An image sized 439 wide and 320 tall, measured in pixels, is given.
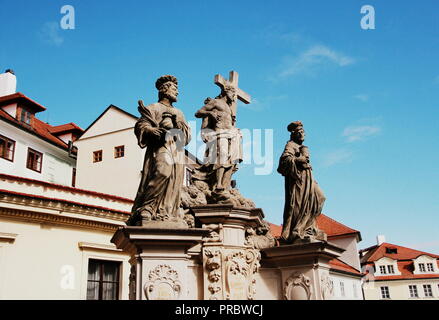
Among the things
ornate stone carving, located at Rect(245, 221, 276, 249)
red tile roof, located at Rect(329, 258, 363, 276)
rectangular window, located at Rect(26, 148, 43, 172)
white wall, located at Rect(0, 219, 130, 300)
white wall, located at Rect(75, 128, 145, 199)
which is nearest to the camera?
ornate stone carving, located at Rect(245, 221, 276, 249)

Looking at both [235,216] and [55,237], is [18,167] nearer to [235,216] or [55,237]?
[55,237]

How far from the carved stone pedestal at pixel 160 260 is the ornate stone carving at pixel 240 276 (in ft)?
5.19

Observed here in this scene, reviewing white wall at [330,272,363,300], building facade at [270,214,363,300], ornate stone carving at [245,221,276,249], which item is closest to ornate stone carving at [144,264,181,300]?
ornate stone carving at [245,221,276,249]

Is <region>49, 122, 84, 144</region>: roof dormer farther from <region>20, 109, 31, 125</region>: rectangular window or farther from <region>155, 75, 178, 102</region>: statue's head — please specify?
<region>155, 75, 178, 102</region>: statue's head

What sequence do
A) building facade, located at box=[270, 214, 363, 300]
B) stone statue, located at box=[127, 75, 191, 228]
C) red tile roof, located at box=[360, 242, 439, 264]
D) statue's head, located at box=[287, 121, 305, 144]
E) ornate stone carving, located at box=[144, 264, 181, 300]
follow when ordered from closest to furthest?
ornate stone carving, located at box=[144, 264, 181, 300]
stone statue, located at box=[127, 75, 191, 228]
statue's head, located at box=[287, 121, 305, 144]
building facade, located at box=[270, 214, 363, 300]
red tile roof, located at box=[360, 242, 439, 264]

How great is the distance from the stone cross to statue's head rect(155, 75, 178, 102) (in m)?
2.62

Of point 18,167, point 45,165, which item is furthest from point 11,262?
point 45,165

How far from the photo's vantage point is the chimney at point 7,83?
31531mm

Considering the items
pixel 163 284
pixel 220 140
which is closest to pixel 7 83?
pixel 220 140

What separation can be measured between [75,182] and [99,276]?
17.3 m

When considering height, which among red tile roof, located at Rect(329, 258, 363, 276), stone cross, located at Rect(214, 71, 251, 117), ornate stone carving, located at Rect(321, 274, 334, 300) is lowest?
ornate stone carving, located at Rect(321, 274, 334, 300)

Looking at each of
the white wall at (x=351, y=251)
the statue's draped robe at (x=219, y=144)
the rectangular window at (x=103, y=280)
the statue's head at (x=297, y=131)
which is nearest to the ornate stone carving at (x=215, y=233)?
the statue's draped robe at (x=219, y=144)

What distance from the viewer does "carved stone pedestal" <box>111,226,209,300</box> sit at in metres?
5.24

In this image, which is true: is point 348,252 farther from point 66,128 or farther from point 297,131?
point 297,131
